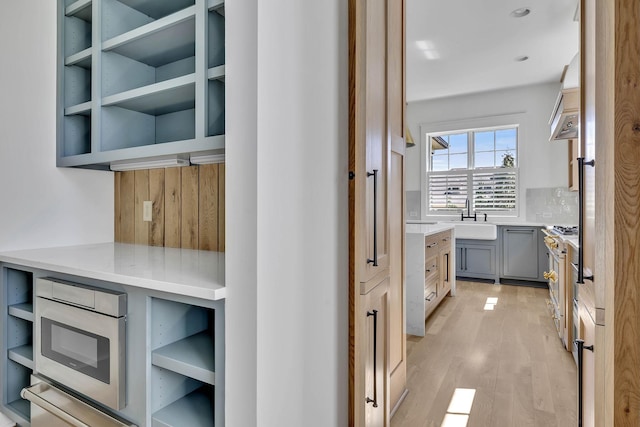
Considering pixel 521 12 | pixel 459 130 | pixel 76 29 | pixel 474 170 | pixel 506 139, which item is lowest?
pixel 474 170

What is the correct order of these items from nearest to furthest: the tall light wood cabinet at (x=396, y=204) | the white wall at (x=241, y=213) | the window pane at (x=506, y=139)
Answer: the white wall at (x=241, y=213) → the tall light wood cabinet at (x=396, y=204) → the window pane at (x=506, y=139)

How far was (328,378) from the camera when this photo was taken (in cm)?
130

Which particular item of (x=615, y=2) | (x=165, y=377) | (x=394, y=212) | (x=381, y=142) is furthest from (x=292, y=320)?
(x=615, y=2)

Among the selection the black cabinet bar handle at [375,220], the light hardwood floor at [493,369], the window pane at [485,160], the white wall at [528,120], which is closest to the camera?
the black cabinet bar handle at [375,220]

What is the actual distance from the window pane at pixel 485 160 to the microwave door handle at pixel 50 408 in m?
5.88

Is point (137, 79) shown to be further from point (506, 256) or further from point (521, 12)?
point (506, 256)

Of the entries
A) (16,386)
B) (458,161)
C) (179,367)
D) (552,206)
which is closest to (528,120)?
(458,161)

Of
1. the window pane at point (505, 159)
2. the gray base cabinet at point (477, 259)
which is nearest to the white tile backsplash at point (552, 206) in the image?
the window pane at point (505, 159)

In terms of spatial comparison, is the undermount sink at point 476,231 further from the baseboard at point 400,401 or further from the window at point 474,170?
the baseboard at point 400,401

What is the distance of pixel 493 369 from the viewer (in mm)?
2396

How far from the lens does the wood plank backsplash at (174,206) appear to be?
1805 millimetres

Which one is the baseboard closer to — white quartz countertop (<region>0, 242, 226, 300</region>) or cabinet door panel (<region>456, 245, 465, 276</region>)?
white quartz countertop (<region>0, 242, 226, 300</region>)

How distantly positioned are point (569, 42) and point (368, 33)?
3.83 m

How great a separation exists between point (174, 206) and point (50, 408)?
3.31 feet
